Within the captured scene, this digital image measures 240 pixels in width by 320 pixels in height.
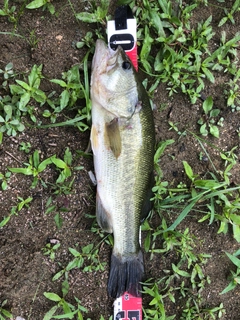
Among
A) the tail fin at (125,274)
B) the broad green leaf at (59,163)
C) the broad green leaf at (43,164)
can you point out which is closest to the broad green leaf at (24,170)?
the broad green leaf at (43,164)

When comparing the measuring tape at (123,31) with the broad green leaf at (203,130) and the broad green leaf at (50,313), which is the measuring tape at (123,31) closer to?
the broad green leaf at (203,130)

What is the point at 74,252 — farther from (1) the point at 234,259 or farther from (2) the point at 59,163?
(1) the point at 234,259

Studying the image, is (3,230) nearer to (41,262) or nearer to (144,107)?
(41,262)

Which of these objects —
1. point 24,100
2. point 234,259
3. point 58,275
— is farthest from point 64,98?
point 234,259

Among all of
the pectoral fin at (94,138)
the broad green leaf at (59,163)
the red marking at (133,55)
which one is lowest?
the broad green leaf at (59,163)

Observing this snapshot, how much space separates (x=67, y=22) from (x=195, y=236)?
224 cm

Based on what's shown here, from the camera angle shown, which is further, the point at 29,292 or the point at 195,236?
the point at 195,236

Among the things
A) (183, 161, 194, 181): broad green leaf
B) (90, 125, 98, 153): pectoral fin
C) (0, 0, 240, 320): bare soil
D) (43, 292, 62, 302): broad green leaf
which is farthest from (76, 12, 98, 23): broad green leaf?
(43, 292, 62, 302): broad green leaf

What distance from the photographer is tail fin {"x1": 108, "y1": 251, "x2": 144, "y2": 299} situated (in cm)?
317

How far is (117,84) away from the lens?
115 inches

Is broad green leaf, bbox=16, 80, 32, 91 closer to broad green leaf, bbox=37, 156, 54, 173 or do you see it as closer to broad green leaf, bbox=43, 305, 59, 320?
broad green leaf, bbox=37, 156, 54, 173

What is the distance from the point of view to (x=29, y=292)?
3164 mm

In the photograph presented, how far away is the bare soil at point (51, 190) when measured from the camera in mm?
3105

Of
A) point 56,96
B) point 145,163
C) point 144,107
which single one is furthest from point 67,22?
point 145,163
